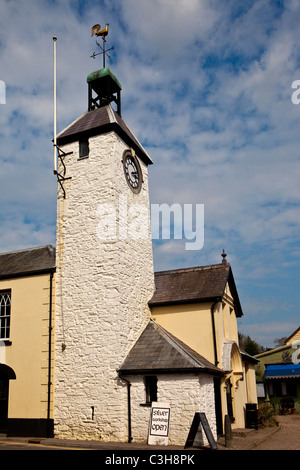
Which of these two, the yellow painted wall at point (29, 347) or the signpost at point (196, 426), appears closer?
the signpost at point (196, 426)

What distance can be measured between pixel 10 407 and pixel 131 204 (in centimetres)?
908

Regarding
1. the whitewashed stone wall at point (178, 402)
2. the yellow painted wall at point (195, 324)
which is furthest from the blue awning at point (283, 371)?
the whitewashed stone wall at point (178, 402)

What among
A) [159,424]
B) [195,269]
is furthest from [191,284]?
[159,424]

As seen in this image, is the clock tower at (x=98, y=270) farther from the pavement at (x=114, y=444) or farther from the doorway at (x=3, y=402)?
the doorway at (x=3, y=402)

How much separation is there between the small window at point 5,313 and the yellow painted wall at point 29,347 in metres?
0.45

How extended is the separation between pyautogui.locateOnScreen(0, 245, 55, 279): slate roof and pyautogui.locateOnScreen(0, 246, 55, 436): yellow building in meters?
0.04

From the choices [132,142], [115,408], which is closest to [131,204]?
[132,142]

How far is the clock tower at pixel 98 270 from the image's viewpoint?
1475 centimetres

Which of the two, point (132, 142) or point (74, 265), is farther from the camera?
point (132, 142)
